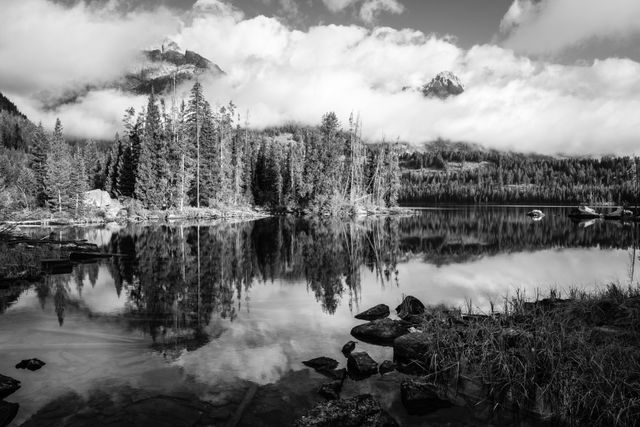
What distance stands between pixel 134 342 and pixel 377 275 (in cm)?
1582

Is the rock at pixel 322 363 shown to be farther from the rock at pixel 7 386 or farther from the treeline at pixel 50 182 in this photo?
the treeline at pixel 50 182

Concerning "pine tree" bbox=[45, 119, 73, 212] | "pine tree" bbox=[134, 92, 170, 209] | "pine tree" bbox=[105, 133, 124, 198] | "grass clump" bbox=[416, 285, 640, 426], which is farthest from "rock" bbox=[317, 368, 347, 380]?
"pine tree" bbox=[105, 133, 124, 198]

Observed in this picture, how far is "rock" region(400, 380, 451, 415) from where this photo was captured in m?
9.04

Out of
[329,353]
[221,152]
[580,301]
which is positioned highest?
[221,152]

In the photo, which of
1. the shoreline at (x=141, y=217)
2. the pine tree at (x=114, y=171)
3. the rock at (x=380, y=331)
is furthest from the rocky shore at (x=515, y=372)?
the pine tree at (x=114, y=171)

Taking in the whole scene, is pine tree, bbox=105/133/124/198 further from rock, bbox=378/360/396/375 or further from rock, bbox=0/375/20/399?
rock, bbox=378/360/396/375

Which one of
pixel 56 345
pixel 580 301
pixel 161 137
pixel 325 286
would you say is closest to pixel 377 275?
pixel 325 286

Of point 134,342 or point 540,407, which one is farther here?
point 134,342

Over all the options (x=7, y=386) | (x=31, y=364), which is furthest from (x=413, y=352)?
(x=31, y=364)

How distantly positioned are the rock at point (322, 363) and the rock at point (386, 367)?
48.7 inches

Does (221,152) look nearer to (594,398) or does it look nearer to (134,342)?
(134,342)

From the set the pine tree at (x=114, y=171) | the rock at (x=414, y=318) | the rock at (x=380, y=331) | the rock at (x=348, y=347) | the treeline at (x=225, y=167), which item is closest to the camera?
the rock at (x=348, y=347)

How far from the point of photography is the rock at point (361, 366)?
10719mm

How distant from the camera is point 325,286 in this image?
22250mm
